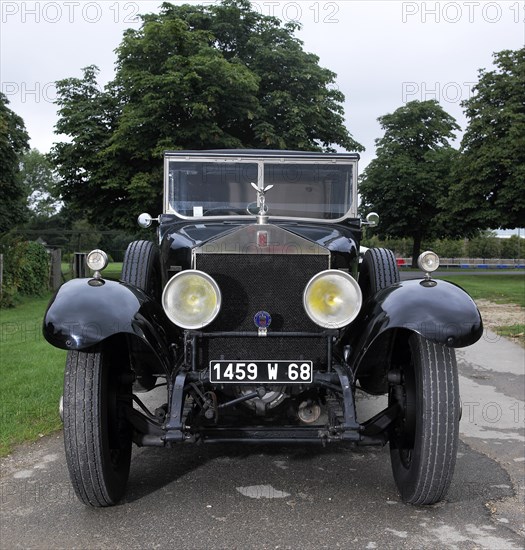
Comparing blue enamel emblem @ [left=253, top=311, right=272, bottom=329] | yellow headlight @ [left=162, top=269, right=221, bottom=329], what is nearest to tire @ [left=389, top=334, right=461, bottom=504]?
blue enamel emblem @ [left=253, top=311, right=272, bottom=329]

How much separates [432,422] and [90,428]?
5.83 ft

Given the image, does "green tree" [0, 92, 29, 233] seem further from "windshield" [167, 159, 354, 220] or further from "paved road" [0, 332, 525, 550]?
"paved road" [0, 332, 525, 550]

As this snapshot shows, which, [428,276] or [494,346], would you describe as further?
[494,346]

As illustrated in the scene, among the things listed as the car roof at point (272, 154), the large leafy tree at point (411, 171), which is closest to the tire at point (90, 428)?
the car roof at point (272, 154)

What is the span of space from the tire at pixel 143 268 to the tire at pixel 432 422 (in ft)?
6.66

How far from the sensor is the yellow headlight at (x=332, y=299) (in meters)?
3.15

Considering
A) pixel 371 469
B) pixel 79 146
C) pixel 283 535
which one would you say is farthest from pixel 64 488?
pixel 79 146

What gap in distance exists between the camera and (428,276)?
3422 millimetres

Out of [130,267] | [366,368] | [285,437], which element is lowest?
[285,437]

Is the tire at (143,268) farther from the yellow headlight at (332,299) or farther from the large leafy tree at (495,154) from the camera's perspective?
the large leafy tree at (495,154)

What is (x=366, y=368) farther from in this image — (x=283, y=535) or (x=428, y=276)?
(x=283, y=535)

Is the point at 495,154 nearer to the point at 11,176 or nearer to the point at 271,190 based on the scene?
the point at 11,176

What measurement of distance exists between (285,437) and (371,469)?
99 cm

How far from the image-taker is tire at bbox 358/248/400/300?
4295 mm
